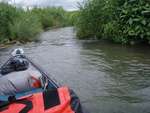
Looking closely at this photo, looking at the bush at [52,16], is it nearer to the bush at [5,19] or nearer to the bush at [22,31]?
the bush at [5,19]

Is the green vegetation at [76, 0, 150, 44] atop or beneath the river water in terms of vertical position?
atop

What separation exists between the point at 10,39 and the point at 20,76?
16.6 metres

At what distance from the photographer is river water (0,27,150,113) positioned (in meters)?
7.87

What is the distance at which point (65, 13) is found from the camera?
4766 centimetres

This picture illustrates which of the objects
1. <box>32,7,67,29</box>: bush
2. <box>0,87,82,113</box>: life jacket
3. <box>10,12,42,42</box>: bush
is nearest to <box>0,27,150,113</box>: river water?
<box>0,87,82,113</box>: life jacket

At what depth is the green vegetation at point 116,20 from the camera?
17.3m

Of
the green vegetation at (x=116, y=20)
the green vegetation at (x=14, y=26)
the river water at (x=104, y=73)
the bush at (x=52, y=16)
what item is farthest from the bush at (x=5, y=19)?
the bush at (x=52, y=16)

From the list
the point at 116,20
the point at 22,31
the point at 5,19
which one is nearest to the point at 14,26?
the point at 22,31

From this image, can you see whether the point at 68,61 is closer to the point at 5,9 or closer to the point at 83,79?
the point at 83,79

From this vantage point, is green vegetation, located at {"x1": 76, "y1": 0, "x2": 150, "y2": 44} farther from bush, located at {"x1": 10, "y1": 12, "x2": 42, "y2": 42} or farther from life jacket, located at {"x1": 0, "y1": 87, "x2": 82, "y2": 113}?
life jacket, located at {"x1": 0, "y1": 87, "x2": 82, "y2": 113}

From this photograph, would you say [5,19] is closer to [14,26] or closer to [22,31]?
[14,26]

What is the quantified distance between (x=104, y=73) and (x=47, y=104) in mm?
6850

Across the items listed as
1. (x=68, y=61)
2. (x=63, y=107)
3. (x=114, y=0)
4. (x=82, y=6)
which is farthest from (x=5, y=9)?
(x=63, y=107)

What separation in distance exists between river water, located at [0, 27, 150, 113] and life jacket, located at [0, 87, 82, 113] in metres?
2.87
